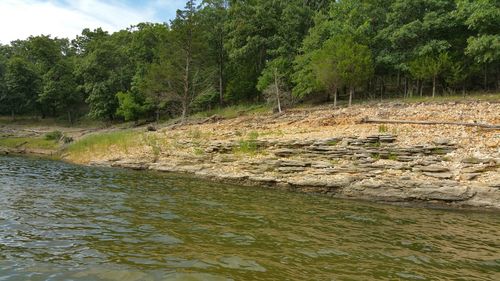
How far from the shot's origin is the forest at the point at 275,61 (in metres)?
36.2

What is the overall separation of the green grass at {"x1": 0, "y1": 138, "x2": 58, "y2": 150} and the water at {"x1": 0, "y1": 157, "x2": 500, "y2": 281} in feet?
87.7

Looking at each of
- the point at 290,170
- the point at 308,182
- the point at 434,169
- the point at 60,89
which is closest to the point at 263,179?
the point at 290,170

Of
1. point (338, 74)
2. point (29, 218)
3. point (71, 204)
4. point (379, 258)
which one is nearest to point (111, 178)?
point (71, 204)

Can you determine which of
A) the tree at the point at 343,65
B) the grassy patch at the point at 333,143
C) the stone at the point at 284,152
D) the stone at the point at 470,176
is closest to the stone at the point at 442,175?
the stone at the point at 470,176

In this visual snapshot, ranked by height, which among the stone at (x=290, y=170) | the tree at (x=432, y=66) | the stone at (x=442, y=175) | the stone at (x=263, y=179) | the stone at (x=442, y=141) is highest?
the tree at (x=432, y=66)

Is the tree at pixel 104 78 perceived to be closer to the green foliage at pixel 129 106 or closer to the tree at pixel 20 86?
the green foliage at pixel 129 106

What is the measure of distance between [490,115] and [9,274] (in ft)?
74.9

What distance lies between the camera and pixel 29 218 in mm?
9727

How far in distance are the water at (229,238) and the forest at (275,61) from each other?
26.1 meters

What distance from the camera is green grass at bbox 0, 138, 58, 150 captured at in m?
38.3

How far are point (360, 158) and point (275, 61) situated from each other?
109ft

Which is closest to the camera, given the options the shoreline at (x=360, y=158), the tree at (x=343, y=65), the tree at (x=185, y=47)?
the shoreline at (x=360, y=158)

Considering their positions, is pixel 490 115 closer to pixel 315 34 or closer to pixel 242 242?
A: pixel 242 242

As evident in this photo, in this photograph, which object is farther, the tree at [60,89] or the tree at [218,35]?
the tree at [60,89]
